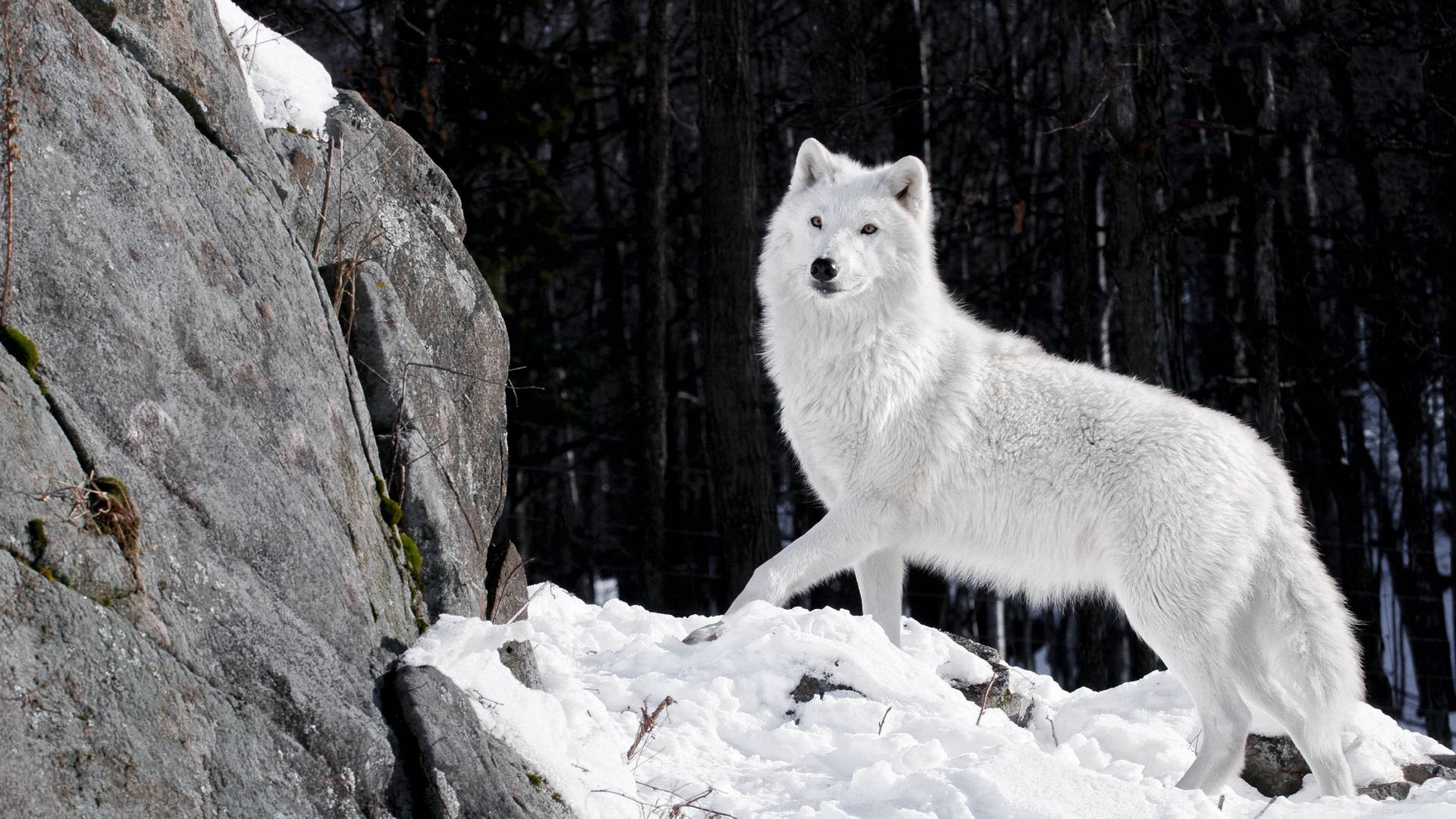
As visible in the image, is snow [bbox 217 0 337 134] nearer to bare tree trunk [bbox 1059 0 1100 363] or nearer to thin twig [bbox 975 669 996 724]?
thin twig [bbox 975 669 996 724]

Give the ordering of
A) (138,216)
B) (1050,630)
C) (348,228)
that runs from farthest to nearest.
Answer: (1050,630) → (348,228) → (138,216)

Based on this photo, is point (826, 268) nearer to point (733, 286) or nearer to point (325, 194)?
point (325, 194)

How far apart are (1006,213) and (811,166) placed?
12.1m

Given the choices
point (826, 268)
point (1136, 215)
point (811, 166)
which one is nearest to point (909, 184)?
point (811, 166)

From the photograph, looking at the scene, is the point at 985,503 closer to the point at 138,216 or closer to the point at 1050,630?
the point at 138,216

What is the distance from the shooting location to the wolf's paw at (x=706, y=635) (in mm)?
4957

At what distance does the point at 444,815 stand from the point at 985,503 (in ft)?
9.89

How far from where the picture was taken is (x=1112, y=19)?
10305 millimetres

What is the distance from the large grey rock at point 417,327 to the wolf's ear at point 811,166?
1629 mm

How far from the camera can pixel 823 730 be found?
14.3 feet

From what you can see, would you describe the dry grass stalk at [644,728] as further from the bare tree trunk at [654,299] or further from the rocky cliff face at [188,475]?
the bare tree trunk at [654,299]

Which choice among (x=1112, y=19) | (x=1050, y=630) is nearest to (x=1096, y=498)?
(x=1112, y=19)

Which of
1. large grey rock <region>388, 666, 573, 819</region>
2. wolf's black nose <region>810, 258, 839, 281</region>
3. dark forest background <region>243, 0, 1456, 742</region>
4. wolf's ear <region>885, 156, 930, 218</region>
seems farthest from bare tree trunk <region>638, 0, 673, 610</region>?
large grey rock <region>388, 666, 573, 819</region>

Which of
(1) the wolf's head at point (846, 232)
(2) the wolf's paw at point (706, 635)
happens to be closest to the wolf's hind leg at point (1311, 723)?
(2) the wolf's paw at point (706, 635)
